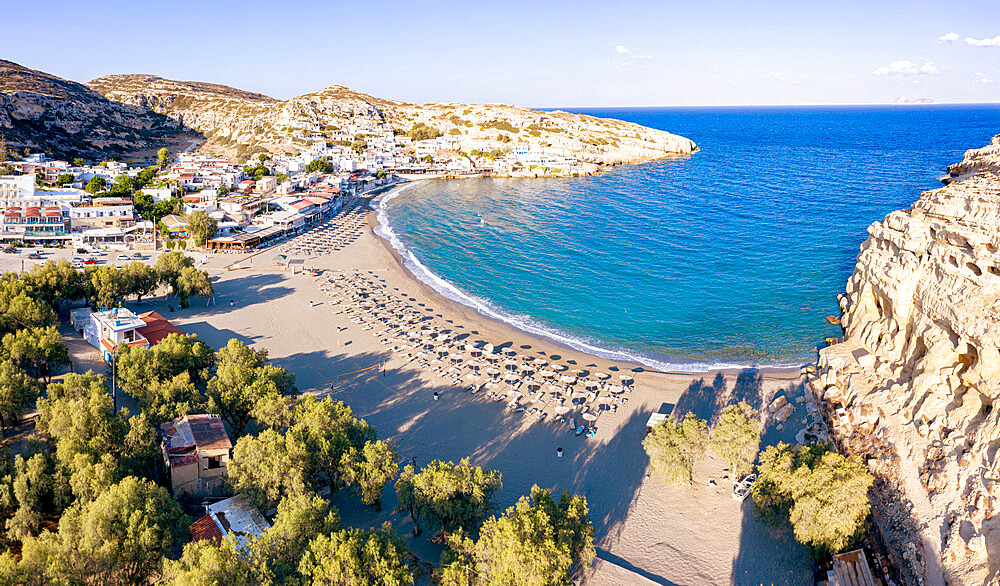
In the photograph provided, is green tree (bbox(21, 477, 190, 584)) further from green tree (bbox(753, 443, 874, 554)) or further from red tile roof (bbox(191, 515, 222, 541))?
green tree (bbox(753, 443, 874, 554))

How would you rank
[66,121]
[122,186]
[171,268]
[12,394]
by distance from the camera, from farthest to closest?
[66,121], [122,186], [171,268], [12,394]

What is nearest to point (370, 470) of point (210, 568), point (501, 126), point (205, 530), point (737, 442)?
point (205, 530)

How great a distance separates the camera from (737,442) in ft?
70.2

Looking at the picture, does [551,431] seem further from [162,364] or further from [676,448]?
[162,364]

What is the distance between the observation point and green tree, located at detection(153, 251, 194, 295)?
1539 inches

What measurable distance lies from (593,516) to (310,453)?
34.4 feet

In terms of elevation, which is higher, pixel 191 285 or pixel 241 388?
pixel 191 285

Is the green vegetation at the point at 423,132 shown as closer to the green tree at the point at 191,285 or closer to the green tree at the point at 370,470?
the green tree at the point at 191,285

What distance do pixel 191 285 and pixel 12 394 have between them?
16.7 meters

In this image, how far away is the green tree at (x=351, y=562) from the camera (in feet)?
47.2

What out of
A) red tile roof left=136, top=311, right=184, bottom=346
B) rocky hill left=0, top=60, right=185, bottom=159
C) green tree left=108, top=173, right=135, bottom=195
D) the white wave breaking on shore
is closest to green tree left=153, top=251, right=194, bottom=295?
red tile roof left=136, top=311, right=184, bottom=346

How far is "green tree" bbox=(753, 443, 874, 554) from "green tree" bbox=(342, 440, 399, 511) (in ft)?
42.4

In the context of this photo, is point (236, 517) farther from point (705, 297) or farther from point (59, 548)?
point (705, 297)

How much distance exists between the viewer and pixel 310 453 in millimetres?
19531
